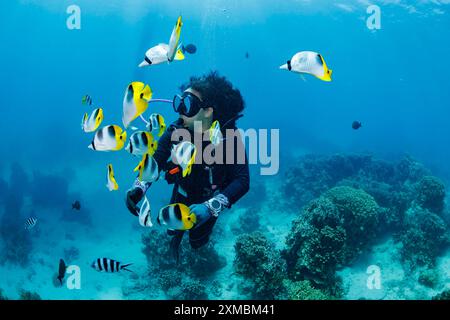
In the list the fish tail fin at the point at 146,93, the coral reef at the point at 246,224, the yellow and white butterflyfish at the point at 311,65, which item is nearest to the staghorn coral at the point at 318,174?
the coral reef at the point at 246,224

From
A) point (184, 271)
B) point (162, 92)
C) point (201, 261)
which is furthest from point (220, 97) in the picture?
point (162, 92)

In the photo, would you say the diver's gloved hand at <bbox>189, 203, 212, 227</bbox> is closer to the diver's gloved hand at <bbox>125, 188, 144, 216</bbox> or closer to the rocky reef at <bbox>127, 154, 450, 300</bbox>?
the diver's gloved hand at <bbox>125, 188, 144, 216</bbox>

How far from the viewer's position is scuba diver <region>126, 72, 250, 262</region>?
3760 mm

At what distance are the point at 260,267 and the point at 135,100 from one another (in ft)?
18.8

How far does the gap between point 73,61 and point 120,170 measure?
125 m

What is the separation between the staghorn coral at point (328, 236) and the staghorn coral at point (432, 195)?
3309 millimetres

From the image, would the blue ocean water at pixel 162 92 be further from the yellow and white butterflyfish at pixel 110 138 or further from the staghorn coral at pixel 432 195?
the staghorn coral at pixel 432 195

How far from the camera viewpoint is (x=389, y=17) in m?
41.8

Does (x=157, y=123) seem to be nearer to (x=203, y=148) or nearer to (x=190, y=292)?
(x=203, y=148)

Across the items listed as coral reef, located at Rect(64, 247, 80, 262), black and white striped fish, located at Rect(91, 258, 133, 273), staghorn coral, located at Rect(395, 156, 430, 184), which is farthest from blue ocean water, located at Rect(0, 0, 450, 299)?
staghorn coral, located at Rect(395, 156, 430, 184)

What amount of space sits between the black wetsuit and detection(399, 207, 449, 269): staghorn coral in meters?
7.07
